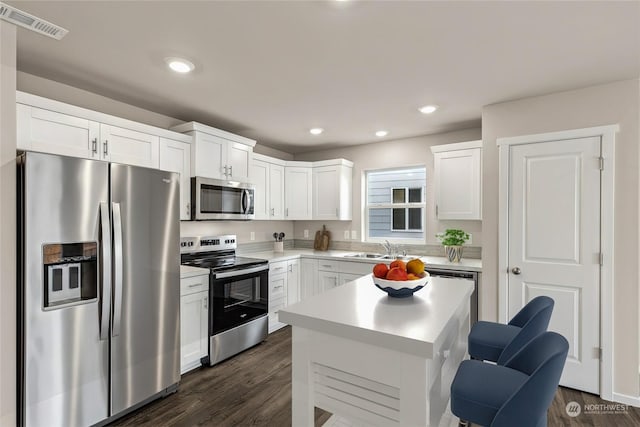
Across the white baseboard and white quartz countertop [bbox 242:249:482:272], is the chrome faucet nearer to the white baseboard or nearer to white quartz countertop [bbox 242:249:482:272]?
white quartz countertop [bbox 242:249:482:272]

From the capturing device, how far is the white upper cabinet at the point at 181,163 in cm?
295

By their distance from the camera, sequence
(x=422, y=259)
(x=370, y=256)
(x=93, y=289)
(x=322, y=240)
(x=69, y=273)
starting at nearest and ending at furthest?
(x=69, y=273) → (x=93, y=289) → (x=422, y=259) → (x=370, y=256) → (x=322, y=240)

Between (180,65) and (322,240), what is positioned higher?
(180,65)

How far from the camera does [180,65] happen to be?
2.20 m

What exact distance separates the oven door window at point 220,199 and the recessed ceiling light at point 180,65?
1.23 meters

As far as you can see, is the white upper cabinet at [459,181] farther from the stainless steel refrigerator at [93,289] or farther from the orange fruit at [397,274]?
the stainless steel refrigerator at [93,289]

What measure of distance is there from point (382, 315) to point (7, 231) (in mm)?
2050

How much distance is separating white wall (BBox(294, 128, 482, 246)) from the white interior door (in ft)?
3.01

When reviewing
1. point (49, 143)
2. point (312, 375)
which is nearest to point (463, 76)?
point (312, 375)

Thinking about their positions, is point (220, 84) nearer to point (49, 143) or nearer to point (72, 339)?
point (49, 143)

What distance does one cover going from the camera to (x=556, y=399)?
97.7 inches

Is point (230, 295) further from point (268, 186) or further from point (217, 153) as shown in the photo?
point (268, 186)

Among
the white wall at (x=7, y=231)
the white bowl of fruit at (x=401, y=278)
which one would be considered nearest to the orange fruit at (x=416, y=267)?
the white bowl of fruit at (x=401, y=278)

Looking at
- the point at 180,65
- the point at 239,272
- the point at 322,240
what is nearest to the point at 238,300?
the point at 239,272
